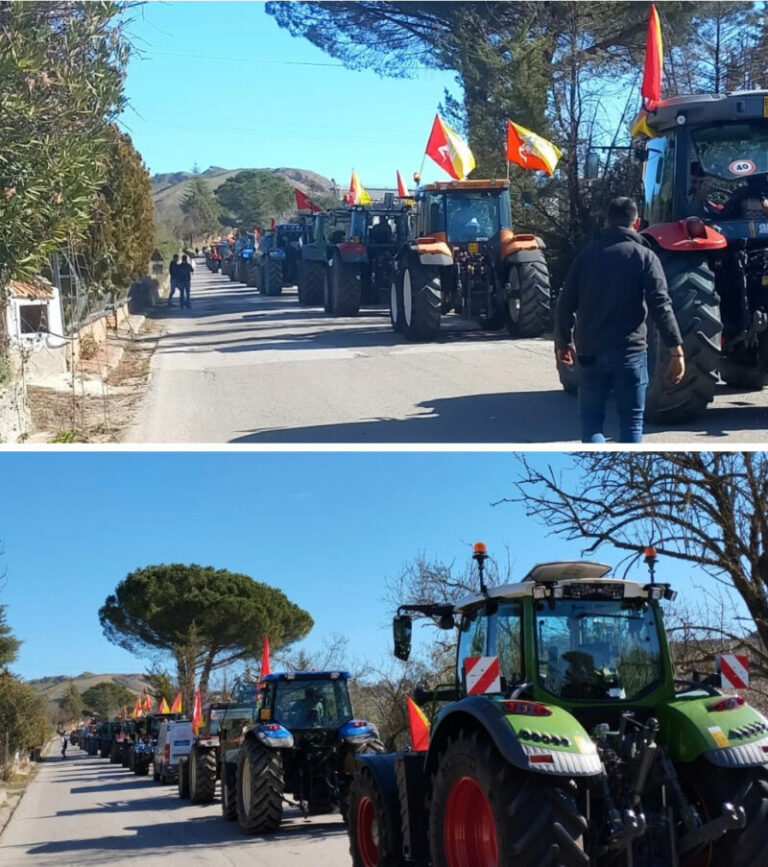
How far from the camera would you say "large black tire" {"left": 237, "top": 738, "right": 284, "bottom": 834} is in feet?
35.1

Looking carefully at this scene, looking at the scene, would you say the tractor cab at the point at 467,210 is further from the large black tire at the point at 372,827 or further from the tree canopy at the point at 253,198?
the tree canopy at the point at 253,198

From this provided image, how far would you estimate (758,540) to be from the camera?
31.8ft

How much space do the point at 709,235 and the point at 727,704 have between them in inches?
205

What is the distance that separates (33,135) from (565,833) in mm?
7959

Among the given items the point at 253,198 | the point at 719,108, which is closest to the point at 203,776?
the point at 719,108

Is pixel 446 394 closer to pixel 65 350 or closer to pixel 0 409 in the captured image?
pixel 0 409

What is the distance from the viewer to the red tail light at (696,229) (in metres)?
10.2

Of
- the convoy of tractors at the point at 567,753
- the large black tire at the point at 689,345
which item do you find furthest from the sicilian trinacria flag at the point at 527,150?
the convoy of tractors at the point at 567,753

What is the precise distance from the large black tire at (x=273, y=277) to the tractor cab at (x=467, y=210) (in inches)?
567

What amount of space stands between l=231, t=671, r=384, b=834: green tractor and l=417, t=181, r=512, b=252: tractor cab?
903 cm

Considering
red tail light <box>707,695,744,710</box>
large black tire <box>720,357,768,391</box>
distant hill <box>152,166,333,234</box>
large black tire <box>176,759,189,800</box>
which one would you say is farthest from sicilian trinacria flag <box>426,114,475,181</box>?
distant hill <box>152,166,333,234</box>

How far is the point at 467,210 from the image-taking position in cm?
1928

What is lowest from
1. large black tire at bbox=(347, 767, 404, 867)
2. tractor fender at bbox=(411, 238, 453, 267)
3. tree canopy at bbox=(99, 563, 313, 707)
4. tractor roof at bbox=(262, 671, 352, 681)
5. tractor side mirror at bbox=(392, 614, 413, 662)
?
tree canopy at bbox=(99, 563, 313, 707)

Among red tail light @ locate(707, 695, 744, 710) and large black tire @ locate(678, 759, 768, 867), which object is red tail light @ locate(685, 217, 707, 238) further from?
large black tire @ locate(678, 759, 768, 867)
